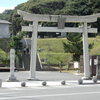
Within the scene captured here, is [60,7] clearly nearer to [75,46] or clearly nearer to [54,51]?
[54,51]

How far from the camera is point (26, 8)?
100250mm

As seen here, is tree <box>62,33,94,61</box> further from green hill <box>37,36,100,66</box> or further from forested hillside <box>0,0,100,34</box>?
forested hillside <box>0,0,100,34</box>

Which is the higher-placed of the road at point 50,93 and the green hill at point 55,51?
the green hill at point 55,51

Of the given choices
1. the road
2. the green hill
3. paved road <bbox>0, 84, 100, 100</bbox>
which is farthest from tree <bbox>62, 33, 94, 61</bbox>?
paved road <bbox>0, 84, 100, 100</bbox>

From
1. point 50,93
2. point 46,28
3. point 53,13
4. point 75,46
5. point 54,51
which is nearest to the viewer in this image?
point 50,93

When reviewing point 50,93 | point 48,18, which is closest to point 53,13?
point 48,18

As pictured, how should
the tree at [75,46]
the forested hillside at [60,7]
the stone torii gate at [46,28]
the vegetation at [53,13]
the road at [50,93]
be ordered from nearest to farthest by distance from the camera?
the road at [50,93], the stone torii gate at [46,28], the tree at [75,46], the vegetation at [53,13], the forested hillside at [60,7]

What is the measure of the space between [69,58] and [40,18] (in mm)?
24329

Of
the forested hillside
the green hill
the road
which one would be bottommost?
the road

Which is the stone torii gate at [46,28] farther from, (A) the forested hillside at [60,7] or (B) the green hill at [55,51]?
(A) the forested hillside at [60,7]

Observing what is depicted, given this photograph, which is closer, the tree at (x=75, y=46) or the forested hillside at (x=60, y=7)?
the tree at (x=75, y=46)

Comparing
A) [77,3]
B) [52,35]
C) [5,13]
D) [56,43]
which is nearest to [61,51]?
[56,43]

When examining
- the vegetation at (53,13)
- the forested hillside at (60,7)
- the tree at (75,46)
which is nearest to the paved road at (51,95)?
the tree at (75,46)

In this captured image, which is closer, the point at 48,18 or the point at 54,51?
the point at 48,18
